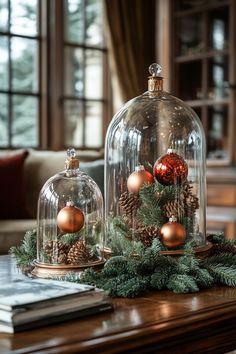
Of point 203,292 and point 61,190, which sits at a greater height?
point 61,190

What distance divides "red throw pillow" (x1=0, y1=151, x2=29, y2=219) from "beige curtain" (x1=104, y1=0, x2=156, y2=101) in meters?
1.38

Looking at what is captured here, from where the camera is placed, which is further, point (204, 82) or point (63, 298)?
point (204, 82)

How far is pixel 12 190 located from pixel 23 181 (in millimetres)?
137

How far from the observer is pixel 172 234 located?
60.4 inches

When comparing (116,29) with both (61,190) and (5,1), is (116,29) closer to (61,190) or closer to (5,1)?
(5,1)

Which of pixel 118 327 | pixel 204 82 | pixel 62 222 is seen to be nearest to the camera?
pixel 118 327

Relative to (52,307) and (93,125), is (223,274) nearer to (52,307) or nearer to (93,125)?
(52,307)

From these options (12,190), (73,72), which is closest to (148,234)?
(12,190)

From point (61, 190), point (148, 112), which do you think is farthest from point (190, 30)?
point (61, 190)

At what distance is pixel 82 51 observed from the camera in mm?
4680

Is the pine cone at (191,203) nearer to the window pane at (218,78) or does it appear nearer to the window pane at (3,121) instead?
the window pane at (218,78)

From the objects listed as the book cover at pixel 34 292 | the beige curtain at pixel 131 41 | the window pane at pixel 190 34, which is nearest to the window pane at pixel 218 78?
the window pane at pixel 190 34

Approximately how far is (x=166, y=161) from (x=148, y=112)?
0.21m

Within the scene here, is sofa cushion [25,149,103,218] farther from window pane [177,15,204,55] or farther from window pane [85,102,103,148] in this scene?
window pane [177,15,204,55]
